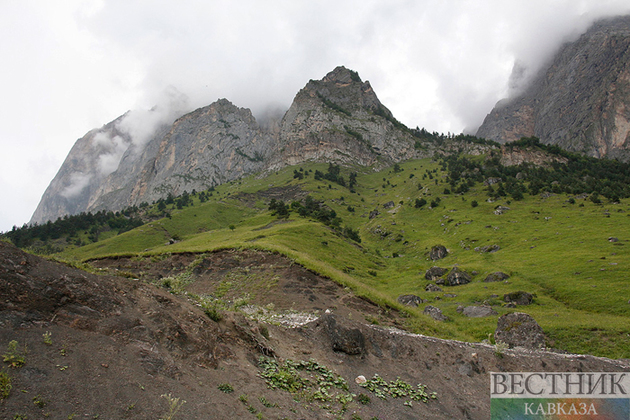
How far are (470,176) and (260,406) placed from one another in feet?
480

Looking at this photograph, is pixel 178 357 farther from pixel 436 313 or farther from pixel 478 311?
pixel 478 311

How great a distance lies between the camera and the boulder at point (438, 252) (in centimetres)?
7019

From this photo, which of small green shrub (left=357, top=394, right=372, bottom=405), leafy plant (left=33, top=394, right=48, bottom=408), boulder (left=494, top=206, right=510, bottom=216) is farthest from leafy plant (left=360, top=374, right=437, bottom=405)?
boulder (left=494, top=206, right=510, bottom=216)

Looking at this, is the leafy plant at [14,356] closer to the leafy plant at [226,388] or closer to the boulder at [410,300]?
the leafy plant at [226,388]

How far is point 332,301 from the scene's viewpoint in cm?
2886

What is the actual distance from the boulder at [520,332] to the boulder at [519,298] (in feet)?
43.2

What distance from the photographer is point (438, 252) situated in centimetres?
7088

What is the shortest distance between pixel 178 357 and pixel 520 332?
27.5 metres

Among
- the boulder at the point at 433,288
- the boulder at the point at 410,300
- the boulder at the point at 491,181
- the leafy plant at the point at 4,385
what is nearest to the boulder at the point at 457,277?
the boulder at the point at 433,288

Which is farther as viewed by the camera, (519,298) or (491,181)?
(491,181)

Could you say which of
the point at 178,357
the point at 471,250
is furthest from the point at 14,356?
the point at 471,250

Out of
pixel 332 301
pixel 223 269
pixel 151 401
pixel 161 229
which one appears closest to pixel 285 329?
pixel 151 401

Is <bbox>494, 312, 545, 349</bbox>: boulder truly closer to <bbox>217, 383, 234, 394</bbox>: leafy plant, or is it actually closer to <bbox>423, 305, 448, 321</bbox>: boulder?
<bbox>423, 305, 448, 321</bbox>: boulder

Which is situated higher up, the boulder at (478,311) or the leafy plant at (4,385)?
the boulder at (478,311)
